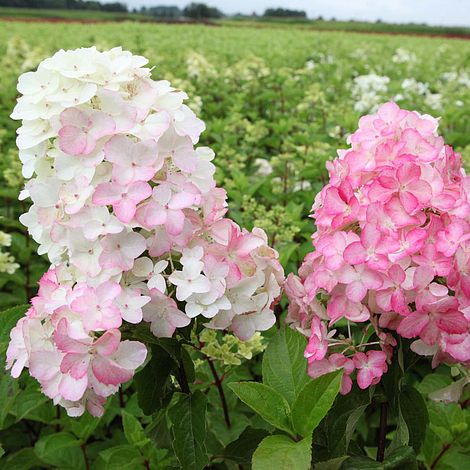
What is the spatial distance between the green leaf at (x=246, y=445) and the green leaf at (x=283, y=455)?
0.31m

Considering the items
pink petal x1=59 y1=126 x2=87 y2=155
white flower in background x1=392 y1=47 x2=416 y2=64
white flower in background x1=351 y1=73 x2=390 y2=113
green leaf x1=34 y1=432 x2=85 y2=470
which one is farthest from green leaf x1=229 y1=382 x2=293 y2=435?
white flower in background x1=392 y1=47 x2=416 y2=64

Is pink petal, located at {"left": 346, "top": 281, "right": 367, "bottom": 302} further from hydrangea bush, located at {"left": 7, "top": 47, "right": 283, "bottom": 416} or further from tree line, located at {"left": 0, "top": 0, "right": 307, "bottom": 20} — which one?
tree line, located at {"left": 0, "top": 0, "right": 307, "bottom": 20}

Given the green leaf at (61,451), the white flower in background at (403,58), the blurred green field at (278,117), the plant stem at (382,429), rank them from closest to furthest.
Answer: the plant stem at (382,429), the green leaf at (61,451), the blurred green field at (278,117), the white flower in background at (403,58)

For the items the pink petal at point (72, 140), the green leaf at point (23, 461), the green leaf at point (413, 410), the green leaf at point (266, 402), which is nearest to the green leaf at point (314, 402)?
the green leaf at point (266, 402)

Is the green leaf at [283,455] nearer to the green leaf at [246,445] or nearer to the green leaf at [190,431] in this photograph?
the green leaf at [190,431]

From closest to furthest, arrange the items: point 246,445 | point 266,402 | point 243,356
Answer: point 266,402 < point 246,445 < point 243,356

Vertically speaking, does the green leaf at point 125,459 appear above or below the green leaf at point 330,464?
below

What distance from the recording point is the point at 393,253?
99 centimetres

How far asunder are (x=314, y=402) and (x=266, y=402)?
86mm

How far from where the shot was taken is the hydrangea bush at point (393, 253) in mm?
989

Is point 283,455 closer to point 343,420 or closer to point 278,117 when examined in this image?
point 343,420

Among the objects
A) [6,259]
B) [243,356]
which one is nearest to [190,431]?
[243,356]

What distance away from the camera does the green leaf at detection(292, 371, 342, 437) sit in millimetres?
982

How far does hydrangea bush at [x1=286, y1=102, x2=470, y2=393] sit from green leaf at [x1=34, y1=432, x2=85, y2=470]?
917 mm
